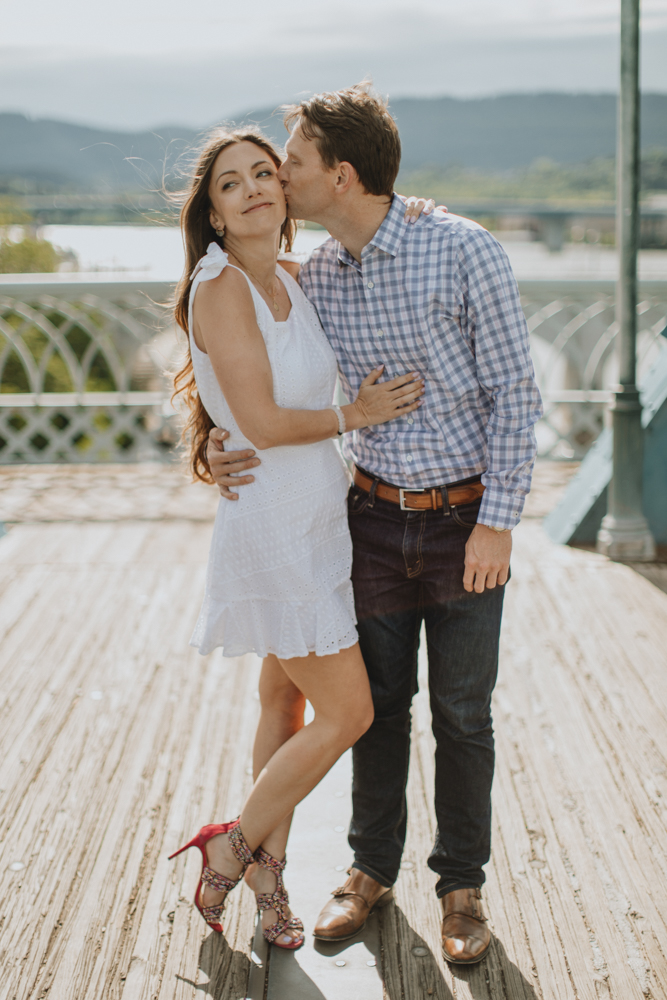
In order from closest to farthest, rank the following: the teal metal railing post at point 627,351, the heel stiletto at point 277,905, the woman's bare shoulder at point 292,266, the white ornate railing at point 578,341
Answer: the heel stiletto at point 277,905, the woman's bare shoulder at point 292,266, the teal metal railing post at point 627,351, the white ornate railing at point 578,341

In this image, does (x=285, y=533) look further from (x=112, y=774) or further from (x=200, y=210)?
(x=112, y=774)

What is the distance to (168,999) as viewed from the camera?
1.66 metres

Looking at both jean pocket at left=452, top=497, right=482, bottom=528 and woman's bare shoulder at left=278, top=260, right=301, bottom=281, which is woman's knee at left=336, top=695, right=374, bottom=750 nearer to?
jean pocket at left=452, top=497, right=482, bottom=528

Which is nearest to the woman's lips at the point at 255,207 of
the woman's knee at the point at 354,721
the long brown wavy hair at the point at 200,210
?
the long brown wavy hair at the point at 200,210

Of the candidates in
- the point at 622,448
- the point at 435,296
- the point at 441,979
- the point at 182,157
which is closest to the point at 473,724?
the point at 441,979

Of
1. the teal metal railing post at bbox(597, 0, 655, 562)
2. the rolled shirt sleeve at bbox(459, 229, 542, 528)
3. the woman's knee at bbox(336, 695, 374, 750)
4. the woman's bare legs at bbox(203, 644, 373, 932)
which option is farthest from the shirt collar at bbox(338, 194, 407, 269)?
the teal metal railing post at bbox(597, 0, 655, 562)

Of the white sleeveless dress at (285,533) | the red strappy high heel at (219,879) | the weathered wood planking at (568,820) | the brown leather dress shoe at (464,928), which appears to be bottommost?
the weathered wood planking at (568,820)

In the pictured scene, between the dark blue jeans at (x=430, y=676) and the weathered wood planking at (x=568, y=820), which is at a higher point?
the dark blue jeans at (x=430, y=676)

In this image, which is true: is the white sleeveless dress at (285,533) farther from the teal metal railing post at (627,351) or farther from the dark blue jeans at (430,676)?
the teal metal railing post at (627,351)

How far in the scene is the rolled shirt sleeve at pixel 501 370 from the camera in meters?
1.56

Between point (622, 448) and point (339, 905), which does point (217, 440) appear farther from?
point (622, 448)

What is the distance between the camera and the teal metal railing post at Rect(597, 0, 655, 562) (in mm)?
3701

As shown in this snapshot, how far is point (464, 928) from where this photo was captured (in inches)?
69.9

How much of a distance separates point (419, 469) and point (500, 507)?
0.19 m
